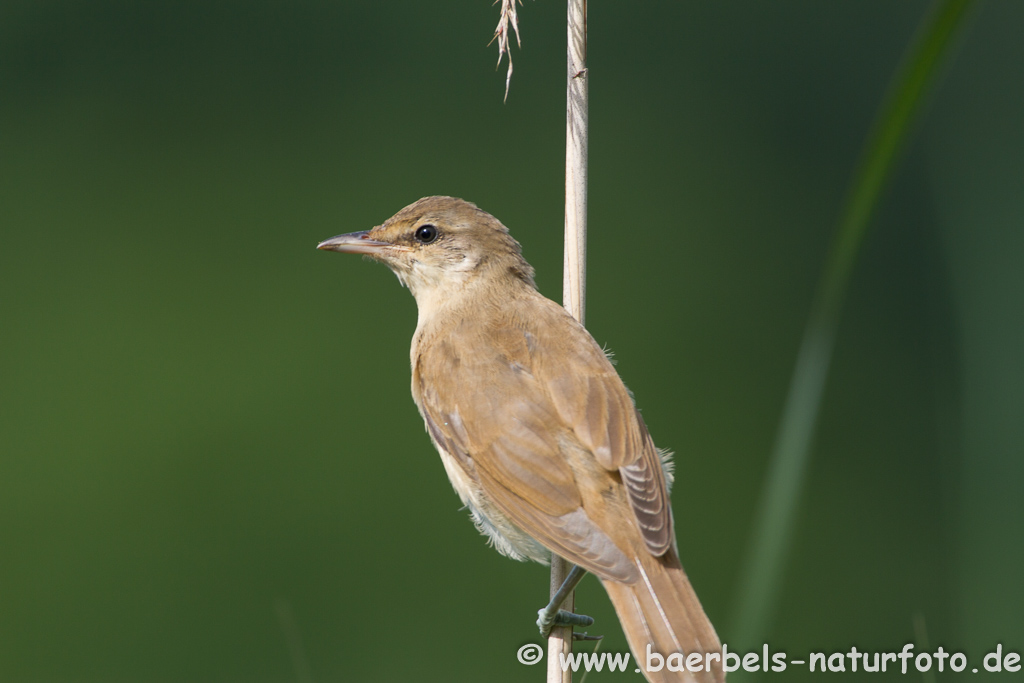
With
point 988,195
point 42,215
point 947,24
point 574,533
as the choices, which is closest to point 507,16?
point 947,24

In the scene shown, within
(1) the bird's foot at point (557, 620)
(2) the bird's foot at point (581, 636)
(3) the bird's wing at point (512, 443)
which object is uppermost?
(3) the bird's wing at point (512, 443)

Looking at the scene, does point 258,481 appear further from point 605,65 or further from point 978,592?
point 978,592

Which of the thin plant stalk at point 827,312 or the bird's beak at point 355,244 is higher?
the bird's beak at point 355,244

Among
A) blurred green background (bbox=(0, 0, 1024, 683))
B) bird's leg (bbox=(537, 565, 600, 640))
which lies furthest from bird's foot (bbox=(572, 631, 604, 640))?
blurred green background (bbox=(0, 0, 1024, 683))

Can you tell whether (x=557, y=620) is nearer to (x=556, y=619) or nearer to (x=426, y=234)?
(x=556, y=619)

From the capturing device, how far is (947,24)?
188 centimetres

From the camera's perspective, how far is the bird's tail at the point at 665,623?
2447 millimetres

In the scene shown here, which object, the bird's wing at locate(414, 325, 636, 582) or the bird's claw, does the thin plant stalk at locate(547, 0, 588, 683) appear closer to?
the bird's claw

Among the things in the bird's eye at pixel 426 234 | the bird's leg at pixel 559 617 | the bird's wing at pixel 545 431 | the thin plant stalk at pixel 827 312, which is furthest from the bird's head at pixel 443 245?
the thin plant stalk at pixel 827 312

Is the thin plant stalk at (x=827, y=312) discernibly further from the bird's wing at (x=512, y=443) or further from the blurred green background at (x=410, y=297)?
the blurred green background at (x=410, y=297)

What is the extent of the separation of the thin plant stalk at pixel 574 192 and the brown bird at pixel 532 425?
8cm

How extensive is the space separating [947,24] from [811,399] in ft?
2.38

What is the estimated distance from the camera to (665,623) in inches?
103

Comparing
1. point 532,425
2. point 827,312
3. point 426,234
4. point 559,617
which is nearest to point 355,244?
point 426,234
